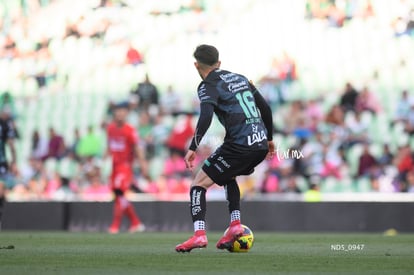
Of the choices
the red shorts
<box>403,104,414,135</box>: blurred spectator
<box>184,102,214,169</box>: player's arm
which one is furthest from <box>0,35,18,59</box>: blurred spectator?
<box>184,102,214,169</box>: player's arm

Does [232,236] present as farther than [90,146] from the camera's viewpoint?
No

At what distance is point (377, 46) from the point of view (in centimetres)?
1955

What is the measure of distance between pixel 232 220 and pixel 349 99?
994 cm

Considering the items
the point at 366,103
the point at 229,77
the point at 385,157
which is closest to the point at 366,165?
the point at 385,157

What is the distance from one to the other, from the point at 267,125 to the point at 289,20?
35.9ft

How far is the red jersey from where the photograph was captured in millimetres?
16203

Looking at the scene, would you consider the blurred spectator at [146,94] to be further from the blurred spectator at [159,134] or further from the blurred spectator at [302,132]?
the blurred spectator at [302,132]

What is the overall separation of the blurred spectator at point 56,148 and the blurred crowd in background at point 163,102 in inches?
1.0

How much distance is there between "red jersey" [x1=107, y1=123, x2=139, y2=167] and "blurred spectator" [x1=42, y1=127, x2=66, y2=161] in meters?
3.57

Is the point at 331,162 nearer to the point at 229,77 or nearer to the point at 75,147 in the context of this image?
the point at 75,147

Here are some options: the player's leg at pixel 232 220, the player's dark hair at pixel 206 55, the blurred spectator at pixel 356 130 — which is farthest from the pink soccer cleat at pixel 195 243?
the blurred spectator at pixel 356 130

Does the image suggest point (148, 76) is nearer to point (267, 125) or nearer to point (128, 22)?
point (128, 22)

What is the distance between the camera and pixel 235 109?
8992 millimetres

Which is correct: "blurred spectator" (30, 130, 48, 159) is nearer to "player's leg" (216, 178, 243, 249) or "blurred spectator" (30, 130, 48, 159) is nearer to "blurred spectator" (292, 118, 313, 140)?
"blurred spectator" (292, 118, 313, 140)
